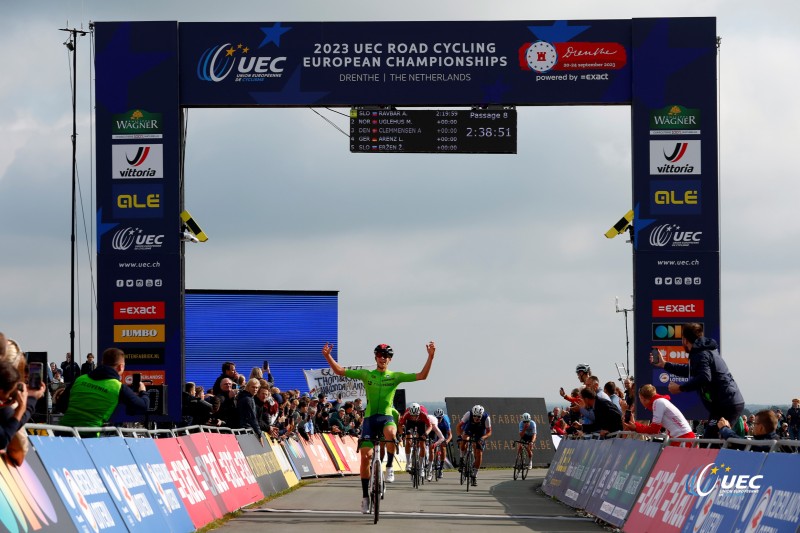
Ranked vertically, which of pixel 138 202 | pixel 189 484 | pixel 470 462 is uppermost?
pixel 138 202

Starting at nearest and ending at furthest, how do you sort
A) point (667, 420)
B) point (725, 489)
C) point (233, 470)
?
point (725, 489) → point (667, 420) → point (233, 470)

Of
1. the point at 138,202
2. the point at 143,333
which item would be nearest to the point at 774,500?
the point at 143,333

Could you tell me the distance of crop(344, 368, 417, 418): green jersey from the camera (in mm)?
16266

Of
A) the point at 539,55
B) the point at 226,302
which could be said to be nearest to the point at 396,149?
the point at 539,55

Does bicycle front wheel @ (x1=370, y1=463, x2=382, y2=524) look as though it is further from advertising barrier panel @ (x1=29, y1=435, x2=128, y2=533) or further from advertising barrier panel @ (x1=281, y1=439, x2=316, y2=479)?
advertising barrier panel @ (x1=281, y1=439, x2=316, y2=479)

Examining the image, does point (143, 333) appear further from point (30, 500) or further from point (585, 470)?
point (30, 500)

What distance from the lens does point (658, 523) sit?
12383mm

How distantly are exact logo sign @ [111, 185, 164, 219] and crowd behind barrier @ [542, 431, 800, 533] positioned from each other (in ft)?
31.2

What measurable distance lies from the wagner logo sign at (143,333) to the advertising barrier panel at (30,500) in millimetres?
14749

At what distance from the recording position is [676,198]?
23.9 meters

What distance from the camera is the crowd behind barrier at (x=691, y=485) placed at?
9.21 meters

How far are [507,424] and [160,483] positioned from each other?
1408 inches

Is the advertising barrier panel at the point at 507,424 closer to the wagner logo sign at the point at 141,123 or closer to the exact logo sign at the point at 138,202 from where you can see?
the exact logo sign at the point at 138,202

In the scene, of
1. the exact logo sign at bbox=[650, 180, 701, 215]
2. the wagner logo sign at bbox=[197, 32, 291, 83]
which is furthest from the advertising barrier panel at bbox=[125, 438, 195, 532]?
the exact logo sign at bbox=[650, 180, 701, 215]
